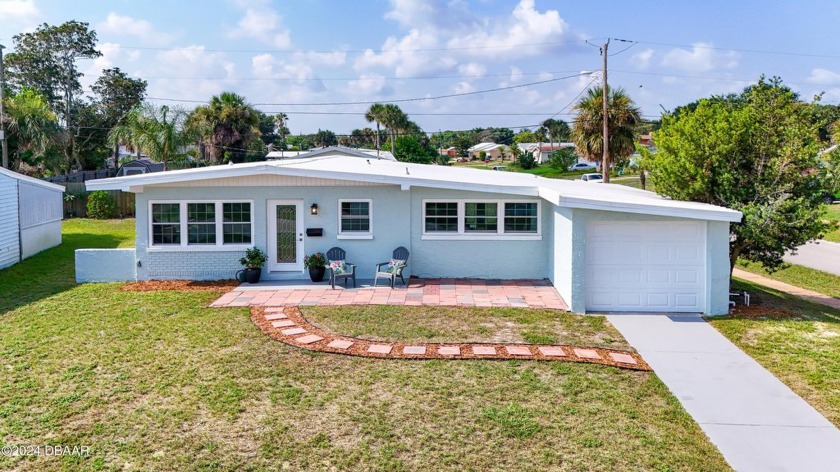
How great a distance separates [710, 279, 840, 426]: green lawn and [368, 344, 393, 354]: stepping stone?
17.2 feet

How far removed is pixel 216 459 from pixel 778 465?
5186 millimetres

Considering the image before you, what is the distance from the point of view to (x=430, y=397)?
22.5 feet

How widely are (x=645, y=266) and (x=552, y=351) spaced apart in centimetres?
364

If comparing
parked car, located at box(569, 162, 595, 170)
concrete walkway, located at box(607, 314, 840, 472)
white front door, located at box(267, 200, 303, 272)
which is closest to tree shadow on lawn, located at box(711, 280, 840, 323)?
→ concrete walkway, located at box(607, 314, 840, 472)

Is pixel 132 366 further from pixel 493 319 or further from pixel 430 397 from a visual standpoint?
pixel 493 319

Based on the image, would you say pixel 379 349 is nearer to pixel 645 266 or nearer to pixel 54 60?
pixel 645 266

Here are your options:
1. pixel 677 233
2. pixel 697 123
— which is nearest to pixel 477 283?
pixel 677 233

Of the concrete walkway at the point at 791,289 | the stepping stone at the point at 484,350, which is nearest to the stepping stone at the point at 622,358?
the stepping stone at the point at 484,350

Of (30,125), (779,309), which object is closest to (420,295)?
(779,309)

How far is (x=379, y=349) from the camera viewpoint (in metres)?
8.57

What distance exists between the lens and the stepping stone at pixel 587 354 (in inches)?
327

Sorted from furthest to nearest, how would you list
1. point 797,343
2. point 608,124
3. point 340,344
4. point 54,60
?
point 54,60 < point 608,124 < point 797,343 < point 340,344

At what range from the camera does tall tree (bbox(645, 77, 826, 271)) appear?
1109 centimetres

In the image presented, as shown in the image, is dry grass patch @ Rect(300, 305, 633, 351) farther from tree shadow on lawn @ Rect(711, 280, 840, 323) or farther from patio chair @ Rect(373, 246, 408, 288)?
tree shadow on lawn @ Rect(711, 280, 840, 323)
